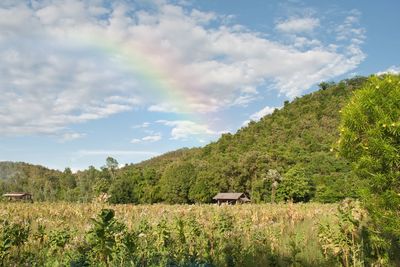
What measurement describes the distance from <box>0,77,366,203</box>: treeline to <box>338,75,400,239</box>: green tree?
115 ft

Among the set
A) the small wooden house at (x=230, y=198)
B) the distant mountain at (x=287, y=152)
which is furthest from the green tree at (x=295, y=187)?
the small wooden house at (x=230, y=198)

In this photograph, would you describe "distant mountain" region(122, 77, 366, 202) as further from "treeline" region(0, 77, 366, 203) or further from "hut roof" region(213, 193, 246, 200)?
"hut roof" region(213, 193, 246, 200)

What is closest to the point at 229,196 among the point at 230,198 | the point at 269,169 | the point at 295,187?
the point at 230,198

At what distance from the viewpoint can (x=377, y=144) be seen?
703cm

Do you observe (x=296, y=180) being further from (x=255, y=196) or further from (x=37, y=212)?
(x=37, y=212)

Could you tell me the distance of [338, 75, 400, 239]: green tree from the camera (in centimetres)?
695

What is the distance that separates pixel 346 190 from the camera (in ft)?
145

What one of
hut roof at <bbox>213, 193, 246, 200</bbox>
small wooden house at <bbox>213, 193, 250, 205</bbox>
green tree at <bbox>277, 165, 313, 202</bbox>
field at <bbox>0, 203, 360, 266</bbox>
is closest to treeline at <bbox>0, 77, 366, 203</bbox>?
green tree at <bbox>277, 165, 313, 202</bbox>

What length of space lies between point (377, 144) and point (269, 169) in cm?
5305

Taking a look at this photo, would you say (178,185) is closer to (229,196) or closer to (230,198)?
(229,196)

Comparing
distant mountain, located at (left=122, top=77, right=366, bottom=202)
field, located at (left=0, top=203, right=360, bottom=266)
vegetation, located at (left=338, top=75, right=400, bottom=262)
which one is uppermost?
distant mountain, located at (left=122, top=77, right=366, bottom=202)

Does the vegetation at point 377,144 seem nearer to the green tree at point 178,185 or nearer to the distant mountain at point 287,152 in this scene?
the distant mountain at point 287,152

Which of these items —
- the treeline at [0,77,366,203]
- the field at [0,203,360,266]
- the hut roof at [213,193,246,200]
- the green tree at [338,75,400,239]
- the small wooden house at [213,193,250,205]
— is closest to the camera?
the field at [0,203,360,266]

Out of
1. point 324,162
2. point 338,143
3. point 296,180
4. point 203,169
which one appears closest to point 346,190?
point 296,180
